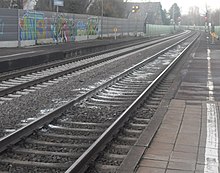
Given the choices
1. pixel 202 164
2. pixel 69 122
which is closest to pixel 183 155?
pixel 202 164

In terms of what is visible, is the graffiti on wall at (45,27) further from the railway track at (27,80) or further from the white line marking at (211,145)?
the white line marking at (211,145)

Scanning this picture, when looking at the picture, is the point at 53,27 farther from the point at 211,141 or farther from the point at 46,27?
the point at 211,141

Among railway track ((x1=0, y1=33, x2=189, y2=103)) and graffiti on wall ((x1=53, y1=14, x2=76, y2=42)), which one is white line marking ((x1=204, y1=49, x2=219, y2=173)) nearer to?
railway track ((x1=0, y1=33, x2=189, y2=103))

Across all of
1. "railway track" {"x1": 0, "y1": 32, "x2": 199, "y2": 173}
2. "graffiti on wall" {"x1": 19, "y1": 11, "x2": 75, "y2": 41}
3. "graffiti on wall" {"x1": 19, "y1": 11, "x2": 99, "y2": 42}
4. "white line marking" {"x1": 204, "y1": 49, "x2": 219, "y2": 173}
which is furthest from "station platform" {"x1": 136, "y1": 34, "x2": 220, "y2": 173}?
"graffiti on wall" {"x1": 19, "y1": 11, "x2": 99, "y2": 42}

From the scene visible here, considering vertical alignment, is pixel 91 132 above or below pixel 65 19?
below

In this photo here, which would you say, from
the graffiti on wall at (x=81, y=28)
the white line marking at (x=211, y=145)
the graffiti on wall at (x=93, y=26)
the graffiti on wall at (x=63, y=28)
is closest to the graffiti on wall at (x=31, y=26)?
the graffiti on wall at (x=63, y=28)

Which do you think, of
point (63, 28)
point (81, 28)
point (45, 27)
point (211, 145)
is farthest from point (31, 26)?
point (211, 145)

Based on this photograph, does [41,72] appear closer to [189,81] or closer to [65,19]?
[189,81]

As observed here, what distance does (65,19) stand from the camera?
3888 centimetres

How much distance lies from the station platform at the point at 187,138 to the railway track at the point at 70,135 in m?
0.58

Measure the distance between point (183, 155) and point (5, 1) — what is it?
1582 inches

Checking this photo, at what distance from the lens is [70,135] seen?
7.15m

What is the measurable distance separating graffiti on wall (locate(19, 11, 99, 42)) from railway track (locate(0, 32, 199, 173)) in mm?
20420

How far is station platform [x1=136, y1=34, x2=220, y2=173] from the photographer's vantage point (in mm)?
5574
